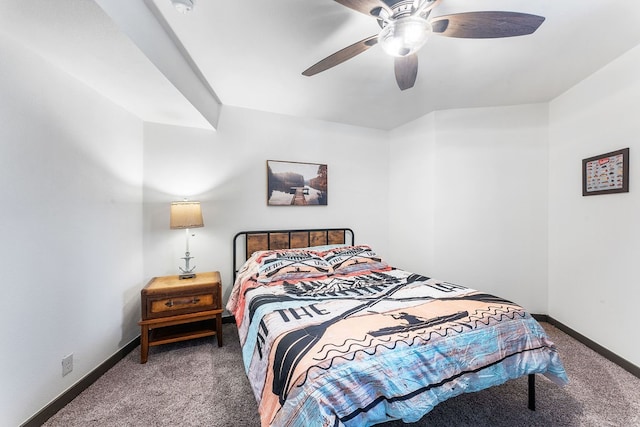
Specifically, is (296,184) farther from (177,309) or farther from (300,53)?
(177,309)

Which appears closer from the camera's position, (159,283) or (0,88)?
(0,88)

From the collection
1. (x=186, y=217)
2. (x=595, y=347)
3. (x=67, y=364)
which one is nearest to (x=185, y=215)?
(x=186, y=217)

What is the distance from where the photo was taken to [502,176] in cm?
325

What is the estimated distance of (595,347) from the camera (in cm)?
248

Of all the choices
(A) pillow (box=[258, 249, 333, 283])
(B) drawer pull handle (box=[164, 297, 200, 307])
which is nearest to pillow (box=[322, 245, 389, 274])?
(A) pillow (box=[258, 249, 333, 283])

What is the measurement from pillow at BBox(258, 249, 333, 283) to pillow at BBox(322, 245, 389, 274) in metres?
0.09

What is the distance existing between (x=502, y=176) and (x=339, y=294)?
9.07 ft

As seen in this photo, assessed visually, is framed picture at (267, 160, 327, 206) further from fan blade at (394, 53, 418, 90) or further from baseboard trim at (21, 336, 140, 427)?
baseboard trim at (21, 336, 140, 427)

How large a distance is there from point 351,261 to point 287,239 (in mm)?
1005

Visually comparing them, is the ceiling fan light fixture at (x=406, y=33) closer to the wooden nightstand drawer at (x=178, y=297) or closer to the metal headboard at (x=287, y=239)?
the metal headboard at (x=287, y=239)

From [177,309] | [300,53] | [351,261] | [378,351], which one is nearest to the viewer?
[378,351]

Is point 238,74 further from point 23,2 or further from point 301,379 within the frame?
point 301,379

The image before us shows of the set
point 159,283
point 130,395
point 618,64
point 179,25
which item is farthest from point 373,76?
point 130,395

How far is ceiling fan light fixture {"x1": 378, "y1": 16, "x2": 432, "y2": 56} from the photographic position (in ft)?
4.65
